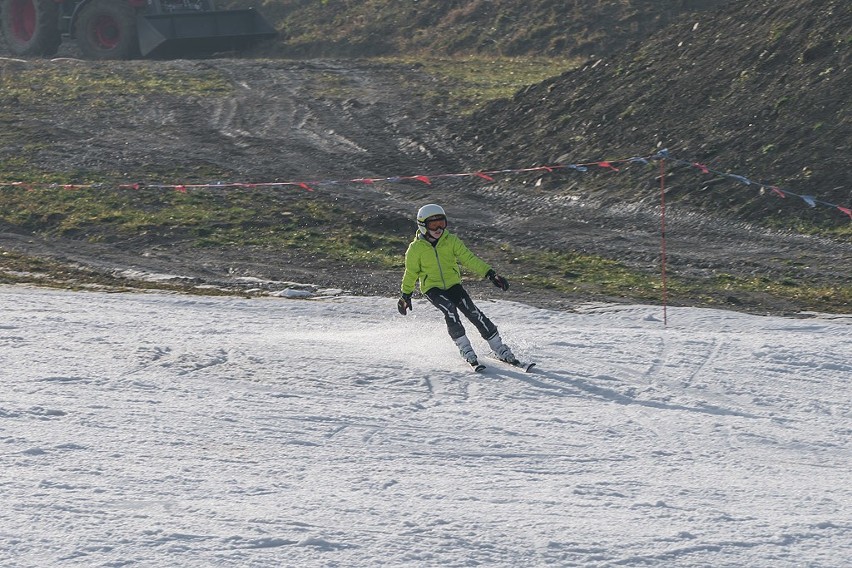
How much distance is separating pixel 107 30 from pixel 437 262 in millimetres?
21507

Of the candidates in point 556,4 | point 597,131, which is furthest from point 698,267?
point 556,4

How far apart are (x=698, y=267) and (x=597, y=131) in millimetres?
5538

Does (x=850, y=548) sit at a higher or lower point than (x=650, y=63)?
lower

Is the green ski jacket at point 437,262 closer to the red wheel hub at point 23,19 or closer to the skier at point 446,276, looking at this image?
the skier at point 446,276

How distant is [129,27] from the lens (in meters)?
28.7

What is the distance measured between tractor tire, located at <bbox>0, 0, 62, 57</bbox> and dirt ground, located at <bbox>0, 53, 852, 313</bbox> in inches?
69.7

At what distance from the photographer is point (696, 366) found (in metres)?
10.3

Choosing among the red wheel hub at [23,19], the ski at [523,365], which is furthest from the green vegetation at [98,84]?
the ski at [523,365]

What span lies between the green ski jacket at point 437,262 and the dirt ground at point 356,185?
270cm

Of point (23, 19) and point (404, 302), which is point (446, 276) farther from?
point (23, 19)

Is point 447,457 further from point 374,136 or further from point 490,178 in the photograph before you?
point 374,136

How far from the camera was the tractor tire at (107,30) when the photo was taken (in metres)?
28.4

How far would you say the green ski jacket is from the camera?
33.6 feet

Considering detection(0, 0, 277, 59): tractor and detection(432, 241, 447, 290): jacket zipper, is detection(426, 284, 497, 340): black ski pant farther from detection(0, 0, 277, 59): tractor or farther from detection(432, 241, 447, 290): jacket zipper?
detection(0, 0, 277, 59): tractor
